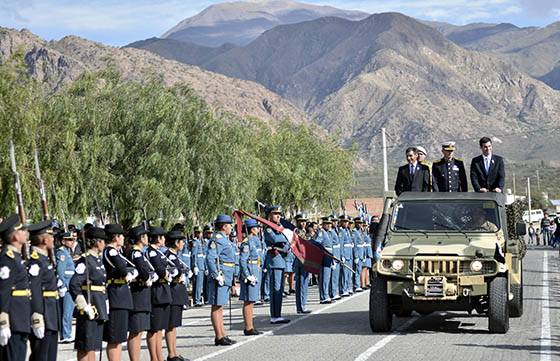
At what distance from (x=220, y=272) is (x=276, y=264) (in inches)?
127

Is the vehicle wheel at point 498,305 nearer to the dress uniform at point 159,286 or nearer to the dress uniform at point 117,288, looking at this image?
the dress uniform at point 159,286

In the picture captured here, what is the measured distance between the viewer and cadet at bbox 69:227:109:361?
11.7m

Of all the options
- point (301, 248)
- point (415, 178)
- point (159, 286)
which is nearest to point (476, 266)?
point (415, 178)

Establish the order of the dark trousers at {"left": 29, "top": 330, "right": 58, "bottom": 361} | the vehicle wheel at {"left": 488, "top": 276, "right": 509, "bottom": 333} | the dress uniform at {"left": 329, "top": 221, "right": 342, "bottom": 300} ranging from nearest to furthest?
the dark trousers at {"left": 29, "top": 330, "right": 58, "bottom": 361}
the vehicle wheel at {"left": 488, "top": 276, "right": 509, "bottom": 333}
the dress uniform at {"left": 329, "top": 221, "right": 342, "bottom": 300}

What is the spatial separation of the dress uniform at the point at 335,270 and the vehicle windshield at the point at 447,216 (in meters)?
6.65

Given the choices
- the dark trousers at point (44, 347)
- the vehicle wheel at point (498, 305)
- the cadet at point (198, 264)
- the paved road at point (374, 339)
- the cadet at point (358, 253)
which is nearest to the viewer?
the dark trousers at point (44, 347)

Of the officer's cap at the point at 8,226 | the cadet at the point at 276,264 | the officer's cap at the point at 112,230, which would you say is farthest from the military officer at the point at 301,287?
the officer's cap at the point at 8,226

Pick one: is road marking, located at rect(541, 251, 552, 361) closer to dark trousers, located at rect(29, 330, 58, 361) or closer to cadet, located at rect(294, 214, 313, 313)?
cadet, located at rect(294, 214, 313, 313)

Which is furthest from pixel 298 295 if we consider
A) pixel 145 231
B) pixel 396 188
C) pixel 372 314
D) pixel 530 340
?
pixel 145 231

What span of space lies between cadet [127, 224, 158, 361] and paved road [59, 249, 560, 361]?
1.53 metres

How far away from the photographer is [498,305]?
643 inches

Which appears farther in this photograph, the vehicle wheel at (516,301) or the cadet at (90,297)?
the vehicle wheel at (516,301)

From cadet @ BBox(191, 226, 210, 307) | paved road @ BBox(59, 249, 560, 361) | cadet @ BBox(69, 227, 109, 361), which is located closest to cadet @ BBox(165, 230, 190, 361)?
paved road @ BBox(59, 249, 560, 361)

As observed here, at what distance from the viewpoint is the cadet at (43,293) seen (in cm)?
1026
